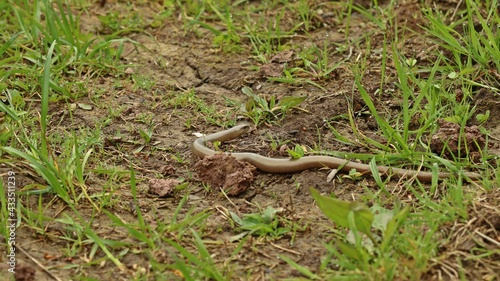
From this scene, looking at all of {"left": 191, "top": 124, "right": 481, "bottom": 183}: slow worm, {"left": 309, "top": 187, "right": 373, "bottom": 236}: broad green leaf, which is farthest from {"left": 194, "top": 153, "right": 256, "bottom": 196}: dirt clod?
{"left": 309, "top": 187, "right": 373, "bottom": 236}: broad green leaf

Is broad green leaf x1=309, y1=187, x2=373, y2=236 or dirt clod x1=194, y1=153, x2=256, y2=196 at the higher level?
→ broad green leaf x1=309, y1=187, x2=373, y2=236

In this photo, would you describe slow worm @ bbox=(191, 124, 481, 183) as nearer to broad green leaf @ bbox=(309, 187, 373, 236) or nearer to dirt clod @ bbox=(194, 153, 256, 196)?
dirt clod @ bbox=(194, 153, 256, 196)

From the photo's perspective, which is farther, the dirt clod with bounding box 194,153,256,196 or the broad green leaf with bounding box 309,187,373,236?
the dirt clod with bounding box 194,153,256,196

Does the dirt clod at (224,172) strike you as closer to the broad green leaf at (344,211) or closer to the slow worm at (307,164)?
the slow worm at (307,164)

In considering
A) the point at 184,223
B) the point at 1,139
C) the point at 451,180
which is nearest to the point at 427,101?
the point at 451,180

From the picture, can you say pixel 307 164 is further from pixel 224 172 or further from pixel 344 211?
pixel 344 211

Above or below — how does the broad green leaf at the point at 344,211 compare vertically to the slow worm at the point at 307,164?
above

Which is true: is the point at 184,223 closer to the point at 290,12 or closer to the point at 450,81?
the point at 450,81

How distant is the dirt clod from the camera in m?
4.16

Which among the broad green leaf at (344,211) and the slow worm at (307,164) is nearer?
the broad green leaf at (344,211)

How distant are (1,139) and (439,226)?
2385 mm

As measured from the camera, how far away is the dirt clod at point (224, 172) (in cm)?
416

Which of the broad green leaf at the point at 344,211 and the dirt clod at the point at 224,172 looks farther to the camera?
the dirt clod at the point at 224,172

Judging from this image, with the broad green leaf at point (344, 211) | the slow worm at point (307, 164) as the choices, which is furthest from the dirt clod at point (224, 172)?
the broad green leaf at point (344, 211)
